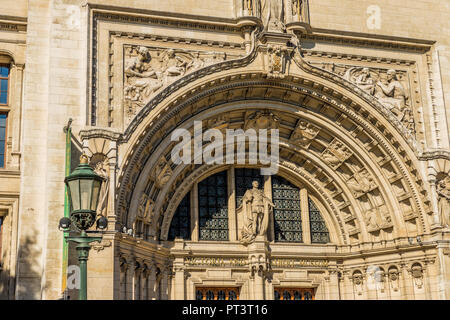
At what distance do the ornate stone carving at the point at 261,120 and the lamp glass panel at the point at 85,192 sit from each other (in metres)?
12.6

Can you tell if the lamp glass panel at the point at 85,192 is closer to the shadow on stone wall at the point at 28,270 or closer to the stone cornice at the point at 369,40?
the shadow on stone wall at the point at 28,270

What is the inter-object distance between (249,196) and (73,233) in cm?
765

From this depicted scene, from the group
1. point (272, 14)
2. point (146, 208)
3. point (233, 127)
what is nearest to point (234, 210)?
point (233, 127)

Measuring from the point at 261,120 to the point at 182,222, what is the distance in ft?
14.5

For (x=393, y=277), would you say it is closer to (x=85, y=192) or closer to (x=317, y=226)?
(x=317, y=226)

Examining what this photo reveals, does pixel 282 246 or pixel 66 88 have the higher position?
pixel 66 88

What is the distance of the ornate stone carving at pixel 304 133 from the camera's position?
26.1 metres

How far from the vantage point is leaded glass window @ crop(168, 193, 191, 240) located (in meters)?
25.3

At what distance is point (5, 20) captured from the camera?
76.7ft
